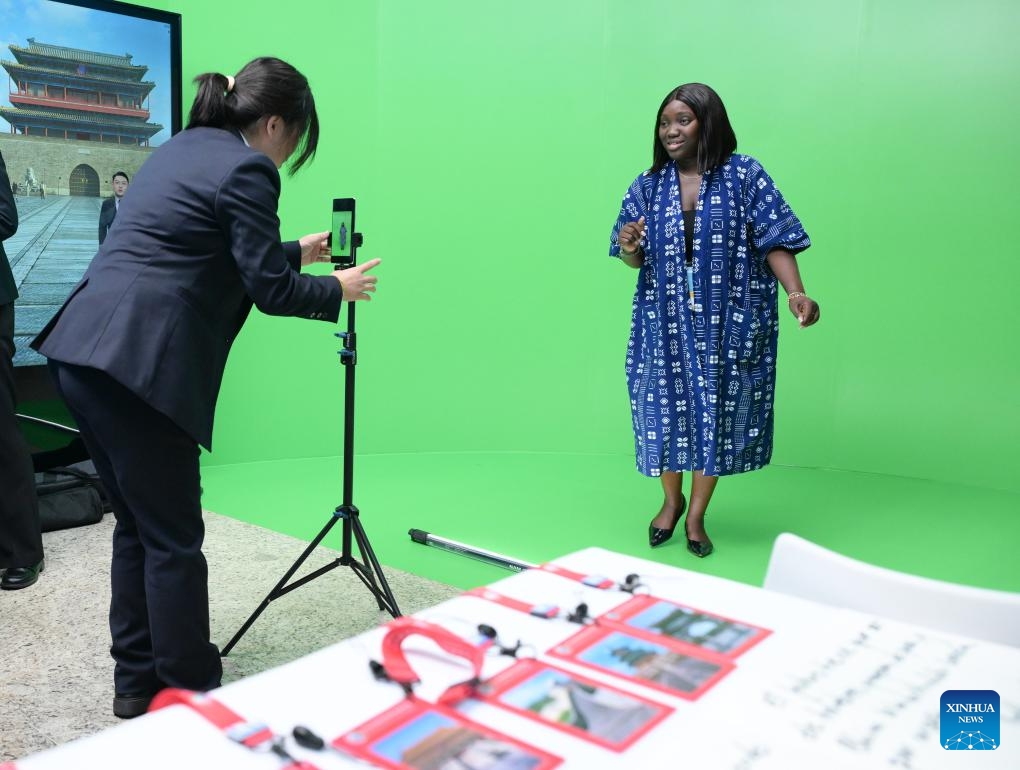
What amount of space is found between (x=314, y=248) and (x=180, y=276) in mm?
724

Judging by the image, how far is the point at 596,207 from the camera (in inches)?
200

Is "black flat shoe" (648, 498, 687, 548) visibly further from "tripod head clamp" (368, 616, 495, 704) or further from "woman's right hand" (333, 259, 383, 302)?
"tripod head clamp" (368, 616, 495, 704)

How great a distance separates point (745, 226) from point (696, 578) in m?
2.25

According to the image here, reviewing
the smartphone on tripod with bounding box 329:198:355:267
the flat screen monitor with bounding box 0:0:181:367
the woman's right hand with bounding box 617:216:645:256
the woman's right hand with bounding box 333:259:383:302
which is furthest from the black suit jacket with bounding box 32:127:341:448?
the flat screen monitor with bounding box 0:0:181:367

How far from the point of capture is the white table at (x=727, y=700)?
86 centimetres

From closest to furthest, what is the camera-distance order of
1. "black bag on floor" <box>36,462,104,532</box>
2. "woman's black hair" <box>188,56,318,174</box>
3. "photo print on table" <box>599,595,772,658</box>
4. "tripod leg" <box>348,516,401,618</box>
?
"photo print on table" <box>599,595,772,658</box>, "woman's black hair" <box>188,56,318,174</box>, "tripod leg" <box>348,516,401,618</box>, "black bag on floor" <box>36,462,104,532</box>

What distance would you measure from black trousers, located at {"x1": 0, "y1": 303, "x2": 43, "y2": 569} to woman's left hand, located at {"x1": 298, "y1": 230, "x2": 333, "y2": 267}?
110 cm

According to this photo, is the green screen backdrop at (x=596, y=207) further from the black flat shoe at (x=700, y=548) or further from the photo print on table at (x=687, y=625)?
the photo print on table at (x=687, y=625)

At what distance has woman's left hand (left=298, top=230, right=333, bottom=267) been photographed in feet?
8.79

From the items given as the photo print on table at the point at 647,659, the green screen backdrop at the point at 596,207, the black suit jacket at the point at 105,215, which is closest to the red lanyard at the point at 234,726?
the photo print on table at the point at 647,659

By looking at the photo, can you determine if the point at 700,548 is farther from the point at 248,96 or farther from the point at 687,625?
the point at 687,625

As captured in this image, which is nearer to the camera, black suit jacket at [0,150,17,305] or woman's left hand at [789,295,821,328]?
black suit jacket at [0,150,17,305]

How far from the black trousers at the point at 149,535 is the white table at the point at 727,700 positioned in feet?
3.60

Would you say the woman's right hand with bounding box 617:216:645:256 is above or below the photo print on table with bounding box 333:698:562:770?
above
